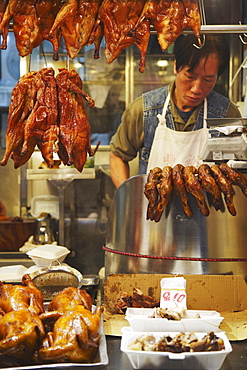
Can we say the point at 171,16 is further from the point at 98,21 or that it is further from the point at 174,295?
the point at 174,295

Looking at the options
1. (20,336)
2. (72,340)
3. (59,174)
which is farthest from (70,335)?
(59,174)

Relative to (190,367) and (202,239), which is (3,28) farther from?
(190,367)

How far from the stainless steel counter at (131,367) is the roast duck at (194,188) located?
2.47 feet

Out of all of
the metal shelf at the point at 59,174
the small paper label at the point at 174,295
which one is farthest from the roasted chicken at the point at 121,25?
the metal shelf at the point at 59,174

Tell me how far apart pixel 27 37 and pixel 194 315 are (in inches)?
69.1

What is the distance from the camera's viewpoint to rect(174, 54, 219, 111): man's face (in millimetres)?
4781

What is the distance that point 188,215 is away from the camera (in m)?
2.60

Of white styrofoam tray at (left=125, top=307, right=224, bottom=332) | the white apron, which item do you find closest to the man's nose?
the white apron

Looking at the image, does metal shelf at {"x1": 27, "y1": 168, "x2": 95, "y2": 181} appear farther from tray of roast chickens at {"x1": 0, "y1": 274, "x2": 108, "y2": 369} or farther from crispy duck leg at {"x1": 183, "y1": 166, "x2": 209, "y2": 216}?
tray of roast chickens at {"x1": 0, "y1": 274, "x2": 108, "y2": 369}

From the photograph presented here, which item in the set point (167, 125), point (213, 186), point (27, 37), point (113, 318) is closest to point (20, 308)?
point (113, 318)

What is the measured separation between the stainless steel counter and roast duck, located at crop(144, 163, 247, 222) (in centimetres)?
75

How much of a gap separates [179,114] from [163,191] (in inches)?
100

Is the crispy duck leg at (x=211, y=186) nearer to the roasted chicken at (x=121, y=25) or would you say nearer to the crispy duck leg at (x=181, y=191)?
the crispy duck leg at (x=181, y=191)

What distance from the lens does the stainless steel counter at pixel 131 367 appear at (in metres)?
1.82
